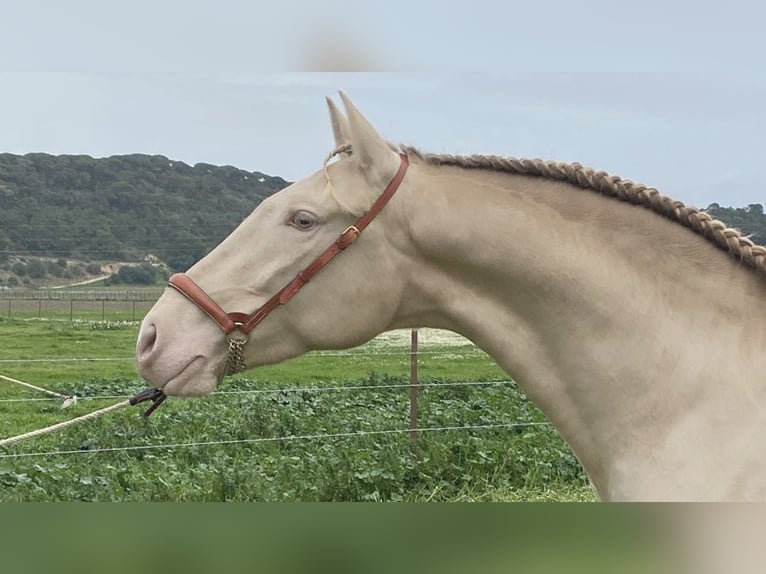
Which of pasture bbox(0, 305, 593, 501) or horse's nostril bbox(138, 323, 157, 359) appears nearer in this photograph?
horse's nostril bbox(138, 323, 157, 359)

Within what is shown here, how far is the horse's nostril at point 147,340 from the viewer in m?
1.71

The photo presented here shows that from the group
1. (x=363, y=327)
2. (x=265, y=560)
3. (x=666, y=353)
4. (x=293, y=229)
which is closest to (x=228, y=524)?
(x=265, y=560)

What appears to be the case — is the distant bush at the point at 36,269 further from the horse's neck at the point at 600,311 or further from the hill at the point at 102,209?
the horse's neck at the point at 600,311

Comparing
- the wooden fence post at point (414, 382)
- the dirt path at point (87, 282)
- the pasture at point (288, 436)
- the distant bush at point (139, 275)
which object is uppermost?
the distant bush at point (139, 275)

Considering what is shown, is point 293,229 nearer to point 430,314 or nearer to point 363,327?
point 363,327

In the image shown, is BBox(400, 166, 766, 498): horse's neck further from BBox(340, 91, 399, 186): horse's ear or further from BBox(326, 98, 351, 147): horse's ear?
BBox(326, 98, 351, 147): horse's ear

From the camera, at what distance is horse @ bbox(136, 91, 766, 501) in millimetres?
1550

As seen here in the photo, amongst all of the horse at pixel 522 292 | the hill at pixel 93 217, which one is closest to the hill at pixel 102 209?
the hill at pixel 93 217

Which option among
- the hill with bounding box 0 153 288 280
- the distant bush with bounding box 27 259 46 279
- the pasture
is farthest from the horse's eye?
the distant bush with bounding box 27 259 46 279

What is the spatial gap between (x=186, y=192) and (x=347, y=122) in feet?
19.7

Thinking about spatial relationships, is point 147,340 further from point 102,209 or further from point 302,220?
point 102,209

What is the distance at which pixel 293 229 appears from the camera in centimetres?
176

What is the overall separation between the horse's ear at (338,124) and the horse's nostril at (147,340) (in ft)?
2.52

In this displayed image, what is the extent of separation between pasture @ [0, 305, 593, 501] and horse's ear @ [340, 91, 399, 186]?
2.91 meters
